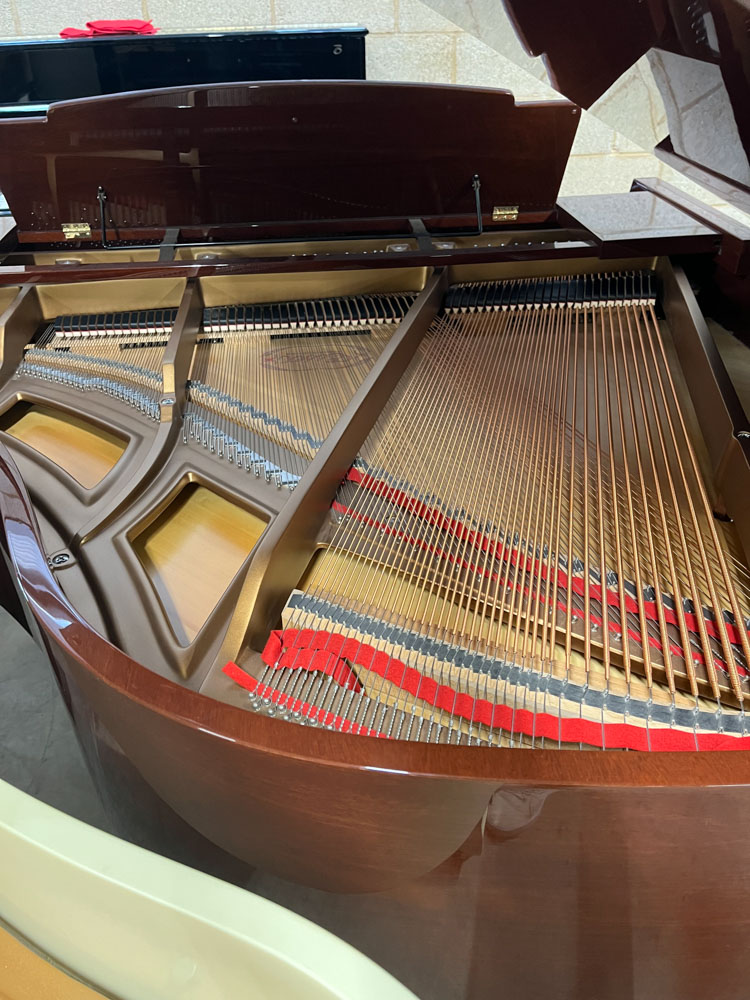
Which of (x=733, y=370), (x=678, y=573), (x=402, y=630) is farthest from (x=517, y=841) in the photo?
(x=733, y=370)

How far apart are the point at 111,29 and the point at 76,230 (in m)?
2.53

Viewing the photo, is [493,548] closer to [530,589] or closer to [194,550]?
[530,589]

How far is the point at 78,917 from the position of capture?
60cm

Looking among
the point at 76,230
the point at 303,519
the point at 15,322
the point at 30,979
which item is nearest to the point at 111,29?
the point at 76,230

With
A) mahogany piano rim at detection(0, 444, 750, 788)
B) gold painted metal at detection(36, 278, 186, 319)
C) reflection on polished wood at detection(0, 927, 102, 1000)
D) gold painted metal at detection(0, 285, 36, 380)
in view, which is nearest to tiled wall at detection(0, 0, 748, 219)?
gold painted metal at detection(36, 278, 186, 319)

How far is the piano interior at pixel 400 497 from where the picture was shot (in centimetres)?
125

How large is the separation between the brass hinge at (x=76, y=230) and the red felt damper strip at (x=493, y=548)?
1.58m

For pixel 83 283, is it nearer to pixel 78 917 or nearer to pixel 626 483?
pixel 626 483

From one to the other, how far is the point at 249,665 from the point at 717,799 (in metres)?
0.68

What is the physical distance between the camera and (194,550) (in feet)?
5.26

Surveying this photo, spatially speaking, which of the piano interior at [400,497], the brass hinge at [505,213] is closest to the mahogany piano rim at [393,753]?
the piano interior at [400,497]

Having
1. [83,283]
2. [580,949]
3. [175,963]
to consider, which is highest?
[175,963]

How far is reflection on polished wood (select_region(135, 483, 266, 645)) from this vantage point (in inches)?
57.5

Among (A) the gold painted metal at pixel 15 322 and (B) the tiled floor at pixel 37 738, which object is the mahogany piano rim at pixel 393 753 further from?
(A) the gold painted metal at pixel 15 322
